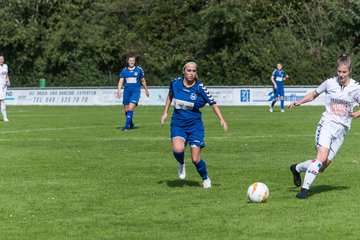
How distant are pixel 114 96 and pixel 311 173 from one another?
36841 mm

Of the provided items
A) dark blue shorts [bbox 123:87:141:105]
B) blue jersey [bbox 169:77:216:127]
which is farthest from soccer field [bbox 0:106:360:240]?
dark blue shorts [bbox 123:87:141:105]

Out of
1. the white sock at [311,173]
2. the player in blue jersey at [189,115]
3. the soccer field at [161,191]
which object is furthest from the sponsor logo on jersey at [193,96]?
the white sock at [311,173]

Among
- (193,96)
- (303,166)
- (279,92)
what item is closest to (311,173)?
(303,166)

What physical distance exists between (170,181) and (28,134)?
35.9 feet

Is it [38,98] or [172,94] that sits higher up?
[172,94]

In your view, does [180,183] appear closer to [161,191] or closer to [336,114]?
[161,191]

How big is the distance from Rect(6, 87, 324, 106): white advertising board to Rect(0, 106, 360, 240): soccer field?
22.6 meters

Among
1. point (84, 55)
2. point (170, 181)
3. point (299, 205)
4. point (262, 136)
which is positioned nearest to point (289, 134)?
point (262, 136)

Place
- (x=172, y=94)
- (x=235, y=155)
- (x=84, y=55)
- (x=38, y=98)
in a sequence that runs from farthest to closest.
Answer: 1. (x=84, y=55)
2. (x=38, y=98)
3. (x=235, y=155)
4. (x=172, y=94)

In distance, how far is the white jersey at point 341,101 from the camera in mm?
11188

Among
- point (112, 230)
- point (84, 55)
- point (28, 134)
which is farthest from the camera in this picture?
point (84, 55)

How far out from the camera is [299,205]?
10.2m

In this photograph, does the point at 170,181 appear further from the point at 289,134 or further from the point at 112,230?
the point at 289,134

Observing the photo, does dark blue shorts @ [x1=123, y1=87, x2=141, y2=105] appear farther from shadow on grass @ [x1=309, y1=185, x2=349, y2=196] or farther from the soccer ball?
the soccer ball
